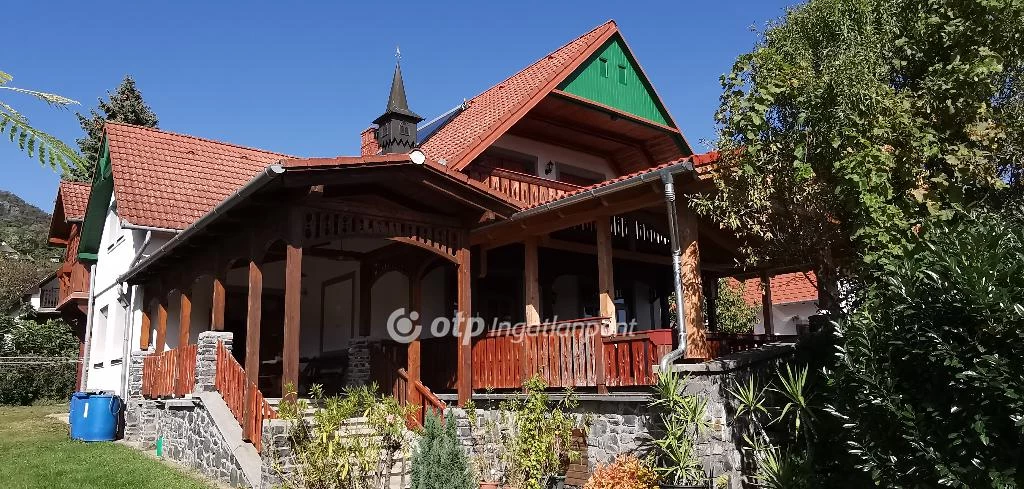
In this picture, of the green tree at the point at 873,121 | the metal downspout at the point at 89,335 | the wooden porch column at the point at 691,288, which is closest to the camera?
the green tree at the point at 873,121

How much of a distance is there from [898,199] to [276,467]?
6.59 meters

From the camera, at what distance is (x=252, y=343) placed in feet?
30.2

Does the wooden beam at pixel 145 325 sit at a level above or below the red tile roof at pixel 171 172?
below

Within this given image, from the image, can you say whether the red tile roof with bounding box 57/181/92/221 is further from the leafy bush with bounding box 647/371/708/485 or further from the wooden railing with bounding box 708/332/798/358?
the leafy bush with bounding box 647/371/708/485

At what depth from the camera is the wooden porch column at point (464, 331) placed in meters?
10.4

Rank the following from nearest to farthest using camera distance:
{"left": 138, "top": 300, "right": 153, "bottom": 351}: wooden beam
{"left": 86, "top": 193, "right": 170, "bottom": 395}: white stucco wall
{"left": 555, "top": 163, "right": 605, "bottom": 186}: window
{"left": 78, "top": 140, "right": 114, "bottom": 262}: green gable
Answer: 1. {"left": 138, "top": 300, "right": 153, "bottom": 351}: wooden beam
2. {"left": 86, "top": 193, "right": 170, "bottom": 395}: white stucco wall
3. {"left": 555, "top": 163, "right": 605, "bottom": 186}: window
4. {"left": 78, "top": 140, "right": 114, "bottom": 262}: green gable

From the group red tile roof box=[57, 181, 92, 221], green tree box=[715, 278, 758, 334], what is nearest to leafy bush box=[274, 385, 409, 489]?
green tree box=[715, 278, 758, 334]

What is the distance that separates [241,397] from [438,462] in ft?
10.3

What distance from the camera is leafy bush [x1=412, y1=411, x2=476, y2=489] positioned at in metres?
7.38

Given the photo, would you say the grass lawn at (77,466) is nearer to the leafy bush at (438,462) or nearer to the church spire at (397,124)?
the leafy bush at (438,462)

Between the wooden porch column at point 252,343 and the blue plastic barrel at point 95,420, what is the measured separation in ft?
20.6

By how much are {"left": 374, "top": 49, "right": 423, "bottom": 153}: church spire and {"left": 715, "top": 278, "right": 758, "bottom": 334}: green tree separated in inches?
454

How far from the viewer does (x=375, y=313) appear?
550 inches

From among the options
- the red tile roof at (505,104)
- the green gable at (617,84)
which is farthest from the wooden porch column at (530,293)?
the green gable at (617,84)
